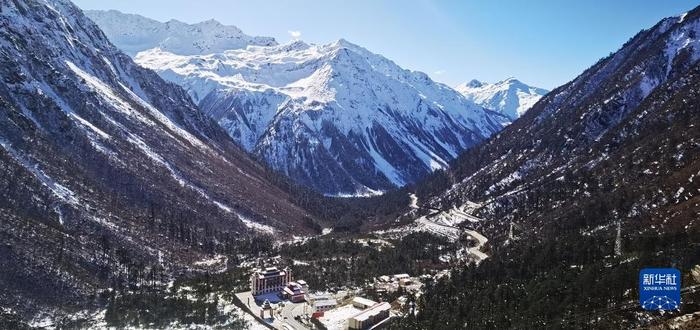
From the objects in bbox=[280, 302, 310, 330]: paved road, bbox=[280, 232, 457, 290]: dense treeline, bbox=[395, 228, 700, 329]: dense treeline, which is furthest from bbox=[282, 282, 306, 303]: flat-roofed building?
bbox=[395, 228, 700, 329]: dense treeline

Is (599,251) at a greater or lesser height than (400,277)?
greater

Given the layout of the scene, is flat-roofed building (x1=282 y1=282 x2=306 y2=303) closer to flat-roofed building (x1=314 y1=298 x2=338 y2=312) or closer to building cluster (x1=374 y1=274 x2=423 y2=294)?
flat-roofed building (x1=314 y1=298 x2=338 y2=312)

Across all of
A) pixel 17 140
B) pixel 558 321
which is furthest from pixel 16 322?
pixel 558 321

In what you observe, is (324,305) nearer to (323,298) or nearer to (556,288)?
(323,298)

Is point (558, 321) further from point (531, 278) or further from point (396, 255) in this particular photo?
point (396, 255)

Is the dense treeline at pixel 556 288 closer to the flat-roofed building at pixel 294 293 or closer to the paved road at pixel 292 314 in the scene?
the paved road at pixel 292 314

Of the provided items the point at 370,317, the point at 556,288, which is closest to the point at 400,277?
the point at 370,317
